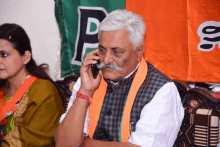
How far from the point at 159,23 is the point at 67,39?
3.35ft

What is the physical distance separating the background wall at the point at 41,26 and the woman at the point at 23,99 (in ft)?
1.72

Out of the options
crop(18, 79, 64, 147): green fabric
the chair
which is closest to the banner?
the chair

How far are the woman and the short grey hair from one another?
2.73 feet

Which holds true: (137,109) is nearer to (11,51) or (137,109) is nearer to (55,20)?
(11,51)

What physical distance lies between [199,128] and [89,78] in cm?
85

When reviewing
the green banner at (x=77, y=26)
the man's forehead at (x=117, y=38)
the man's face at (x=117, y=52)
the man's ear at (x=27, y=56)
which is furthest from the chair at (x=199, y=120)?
the man's ear at (x=27, y=56)

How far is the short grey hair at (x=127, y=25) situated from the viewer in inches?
53.4

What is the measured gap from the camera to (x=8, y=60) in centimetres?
183

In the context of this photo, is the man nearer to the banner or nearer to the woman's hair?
the banner

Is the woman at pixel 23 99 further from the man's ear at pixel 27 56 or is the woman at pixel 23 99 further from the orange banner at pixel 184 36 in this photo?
the orange banner at pixel 184 36

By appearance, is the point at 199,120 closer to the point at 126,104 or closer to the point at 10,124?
the point at 126,104

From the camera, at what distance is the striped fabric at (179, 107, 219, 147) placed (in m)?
1.39

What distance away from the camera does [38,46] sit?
2.60 meters

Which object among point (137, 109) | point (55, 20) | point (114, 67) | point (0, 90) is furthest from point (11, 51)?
point (137, 109)
